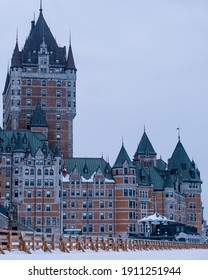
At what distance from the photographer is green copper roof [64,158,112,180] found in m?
149

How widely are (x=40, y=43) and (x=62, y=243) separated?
126 meters

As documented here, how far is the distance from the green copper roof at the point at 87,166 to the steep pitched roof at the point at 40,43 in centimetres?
2953

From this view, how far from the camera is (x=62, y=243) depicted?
47.8 m

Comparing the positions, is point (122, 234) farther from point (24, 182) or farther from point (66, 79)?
point (66, 79)

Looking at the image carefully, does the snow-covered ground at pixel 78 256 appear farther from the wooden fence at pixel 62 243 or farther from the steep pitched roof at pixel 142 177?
the steep pitched roof at pixel 142 177

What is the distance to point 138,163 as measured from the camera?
163 metres

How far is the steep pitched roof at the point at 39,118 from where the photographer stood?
158 meters

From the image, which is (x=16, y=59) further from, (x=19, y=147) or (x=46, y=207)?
(x=46, y=207)

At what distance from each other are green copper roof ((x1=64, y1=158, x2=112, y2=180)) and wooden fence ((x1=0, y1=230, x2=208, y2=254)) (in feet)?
220

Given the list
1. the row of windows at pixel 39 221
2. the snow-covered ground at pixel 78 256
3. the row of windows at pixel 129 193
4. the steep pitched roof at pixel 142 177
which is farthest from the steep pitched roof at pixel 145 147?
the snow-covered ground at pixel 78 256

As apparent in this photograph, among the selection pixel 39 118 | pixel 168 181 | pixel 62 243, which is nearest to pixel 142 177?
pixel 168 181
